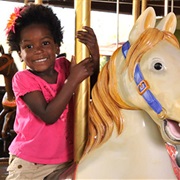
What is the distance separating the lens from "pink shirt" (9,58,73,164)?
3.59 ft

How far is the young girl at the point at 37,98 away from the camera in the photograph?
108cm

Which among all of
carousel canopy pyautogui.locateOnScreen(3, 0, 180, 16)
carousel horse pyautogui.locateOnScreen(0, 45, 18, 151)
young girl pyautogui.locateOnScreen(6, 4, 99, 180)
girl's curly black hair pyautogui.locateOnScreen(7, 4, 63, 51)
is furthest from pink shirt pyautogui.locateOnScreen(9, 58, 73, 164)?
carousel canopy pyautogui.locateOnScreen(3, 0, 180, 16)

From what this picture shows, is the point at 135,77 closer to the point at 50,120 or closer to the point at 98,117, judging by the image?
the point at 98,117

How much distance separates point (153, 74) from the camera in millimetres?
863

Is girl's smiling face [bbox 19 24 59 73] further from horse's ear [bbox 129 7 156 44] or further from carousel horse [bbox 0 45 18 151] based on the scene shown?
carousel horse [bbox 0 45 18 151]

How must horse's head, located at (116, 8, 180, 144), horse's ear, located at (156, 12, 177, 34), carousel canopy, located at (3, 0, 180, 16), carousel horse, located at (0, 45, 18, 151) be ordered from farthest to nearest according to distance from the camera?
1. carousel canopy, located at (3, 0, 180, 16)
2. carousel horse, located at (0, 45, 18, 151)
3. horse's ear, located at (156, 12, 177, 34)
4. horse's head, located at (116, 8, 180, 144)

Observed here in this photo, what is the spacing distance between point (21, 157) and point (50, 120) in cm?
19

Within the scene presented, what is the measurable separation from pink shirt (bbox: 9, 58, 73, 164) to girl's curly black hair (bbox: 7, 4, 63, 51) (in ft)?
0.40

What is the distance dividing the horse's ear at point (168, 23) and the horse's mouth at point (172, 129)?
247mm

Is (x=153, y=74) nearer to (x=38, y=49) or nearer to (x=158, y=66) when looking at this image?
(x=158, y=66)

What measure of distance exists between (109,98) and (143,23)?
20cm

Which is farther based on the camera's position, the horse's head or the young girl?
the young girl

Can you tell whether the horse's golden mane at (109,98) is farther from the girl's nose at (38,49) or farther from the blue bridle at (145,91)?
the girl's nose at (38,49)

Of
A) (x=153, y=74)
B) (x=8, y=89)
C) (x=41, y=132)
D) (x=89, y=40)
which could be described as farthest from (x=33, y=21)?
(x=8, y=89)
